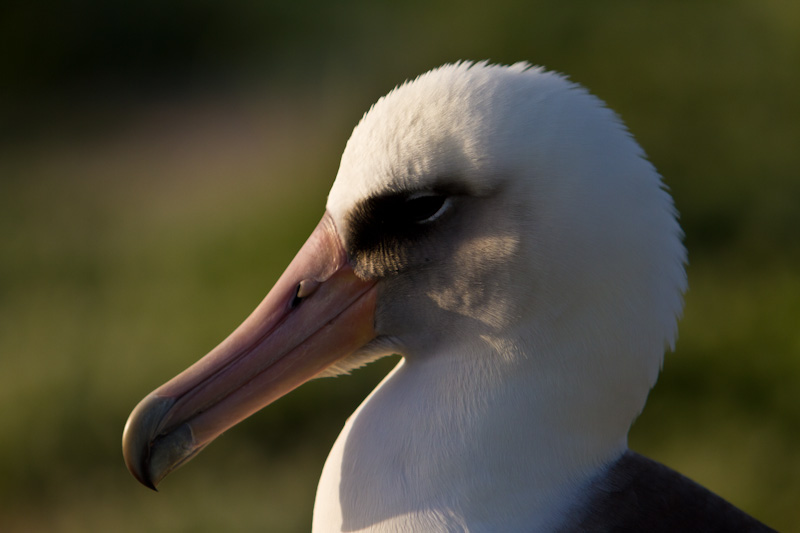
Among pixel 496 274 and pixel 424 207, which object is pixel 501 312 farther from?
→ pixel 424 207

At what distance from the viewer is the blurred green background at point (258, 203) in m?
4.10

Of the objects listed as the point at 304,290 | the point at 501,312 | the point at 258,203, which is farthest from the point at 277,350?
the point at 258,203

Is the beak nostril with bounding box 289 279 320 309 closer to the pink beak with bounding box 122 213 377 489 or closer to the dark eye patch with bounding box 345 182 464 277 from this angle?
the pink beak with bounding box 122 213 377 489

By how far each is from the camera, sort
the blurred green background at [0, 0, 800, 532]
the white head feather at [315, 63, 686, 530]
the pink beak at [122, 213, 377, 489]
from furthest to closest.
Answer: the blurred green background at [0, 0, 800, 532] < the pink beak at [122, 213, 377, 489] < the white head feather at [315, 63, 686, 530]

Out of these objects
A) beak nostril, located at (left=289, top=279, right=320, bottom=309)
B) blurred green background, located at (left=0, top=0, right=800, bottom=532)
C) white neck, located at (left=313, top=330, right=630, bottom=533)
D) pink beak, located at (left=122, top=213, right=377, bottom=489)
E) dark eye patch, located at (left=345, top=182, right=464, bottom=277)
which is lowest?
blurred green background, located at (left=0, top=0, right=800, bottom=532)

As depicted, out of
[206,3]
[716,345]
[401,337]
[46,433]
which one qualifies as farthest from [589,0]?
[401,337]

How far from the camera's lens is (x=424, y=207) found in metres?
1.76

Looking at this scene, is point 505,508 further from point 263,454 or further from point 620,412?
point 263,454

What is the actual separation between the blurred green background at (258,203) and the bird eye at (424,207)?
8.04 ft

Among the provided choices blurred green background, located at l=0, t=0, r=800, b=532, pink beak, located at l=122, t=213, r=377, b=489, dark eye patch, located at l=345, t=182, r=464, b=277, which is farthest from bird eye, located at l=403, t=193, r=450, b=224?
blurred green background, located at l=0, t=0, r=800, b=532

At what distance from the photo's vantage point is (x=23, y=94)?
26.4ft

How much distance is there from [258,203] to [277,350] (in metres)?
4.22

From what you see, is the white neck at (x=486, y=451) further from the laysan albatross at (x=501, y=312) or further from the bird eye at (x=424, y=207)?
the bird eye at (x=424, y=207)

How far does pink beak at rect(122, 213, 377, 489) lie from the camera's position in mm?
1803
